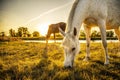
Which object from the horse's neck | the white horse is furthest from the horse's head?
the horse's neck

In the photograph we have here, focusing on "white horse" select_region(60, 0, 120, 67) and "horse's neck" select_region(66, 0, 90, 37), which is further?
"horse's neck" select_region(66, 0, 90, 37)

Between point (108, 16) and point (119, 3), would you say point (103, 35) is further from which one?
point (119, 3)

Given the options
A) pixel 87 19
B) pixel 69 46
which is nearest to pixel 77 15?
pixel 87 19

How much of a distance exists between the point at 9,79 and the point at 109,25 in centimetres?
492

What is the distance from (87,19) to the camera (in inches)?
294

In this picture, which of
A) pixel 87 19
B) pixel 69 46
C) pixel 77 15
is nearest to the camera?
pixel 69 46

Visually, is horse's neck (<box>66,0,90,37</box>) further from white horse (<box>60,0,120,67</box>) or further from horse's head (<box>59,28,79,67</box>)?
horse's head (<box>59,28,79,67</box>)

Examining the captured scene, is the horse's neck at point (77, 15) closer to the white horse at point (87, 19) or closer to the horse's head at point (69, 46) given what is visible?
the white horse at point (87, 19)

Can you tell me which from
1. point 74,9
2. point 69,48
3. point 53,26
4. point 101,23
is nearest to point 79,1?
point 74,9

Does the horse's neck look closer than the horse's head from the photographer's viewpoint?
No

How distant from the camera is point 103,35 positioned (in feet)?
24.1

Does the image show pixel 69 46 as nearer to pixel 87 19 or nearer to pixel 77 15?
pixel 77 15

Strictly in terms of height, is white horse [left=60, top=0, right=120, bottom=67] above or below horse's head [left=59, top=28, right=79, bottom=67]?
above

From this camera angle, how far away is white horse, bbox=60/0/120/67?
5969 mm
